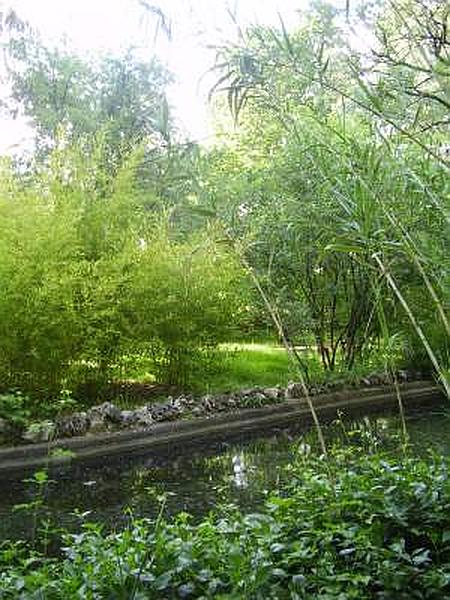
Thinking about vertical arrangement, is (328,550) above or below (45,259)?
below

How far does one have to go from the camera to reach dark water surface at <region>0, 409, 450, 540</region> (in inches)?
176

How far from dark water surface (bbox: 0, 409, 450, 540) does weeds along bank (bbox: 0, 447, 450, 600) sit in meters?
1.27

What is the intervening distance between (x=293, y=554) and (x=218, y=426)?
5047 millimetres

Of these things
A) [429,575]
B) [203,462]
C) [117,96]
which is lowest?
[203,462]

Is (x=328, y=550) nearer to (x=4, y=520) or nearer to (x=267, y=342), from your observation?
(x=4, y=520)

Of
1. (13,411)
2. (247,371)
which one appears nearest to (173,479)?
(13,411)

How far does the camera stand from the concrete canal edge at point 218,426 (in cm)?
568

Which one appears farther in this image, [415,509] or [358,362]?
[358,362]

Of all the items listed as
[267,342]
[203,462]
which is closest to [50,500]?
[203,462]

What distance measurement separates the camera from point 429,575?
1960 mm

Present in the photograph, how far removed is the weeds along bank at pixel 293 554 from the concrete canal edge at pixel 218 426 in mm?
2068

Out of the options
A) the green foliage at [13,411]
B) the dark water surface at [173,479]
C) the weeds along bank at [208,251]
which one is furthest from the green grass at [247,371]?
the green foliage at [13,411]

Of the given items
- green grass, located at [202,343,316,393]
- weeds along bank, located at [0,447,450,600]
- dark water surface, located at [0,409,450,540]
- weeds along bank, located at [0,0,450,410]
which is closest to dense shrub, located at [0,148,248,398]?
weeds along bank, located at [0,0,450,410]

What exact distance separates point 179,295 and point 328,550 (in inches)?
225
